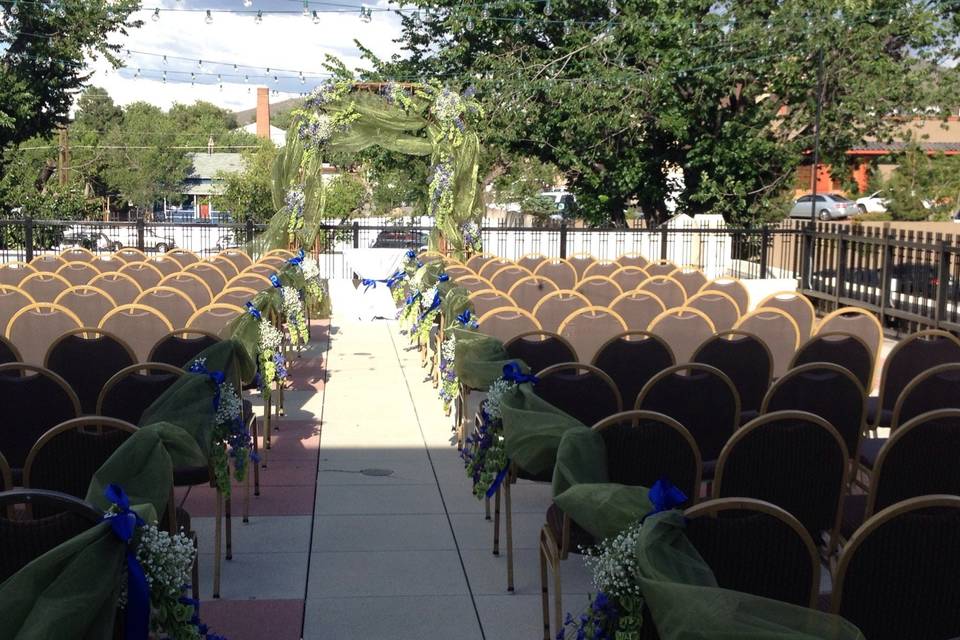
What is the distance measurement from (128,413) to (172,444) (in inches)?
61.2

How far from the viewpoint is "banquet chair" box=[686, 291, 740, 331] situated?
8086mm

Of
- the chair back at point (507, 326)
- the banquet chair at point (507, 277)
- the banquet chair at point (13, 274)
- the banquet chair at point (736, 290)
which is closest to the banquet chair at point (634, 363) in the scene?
the chair back at point (507, 326)

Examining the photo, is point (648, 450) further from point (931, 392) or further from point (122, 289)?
point (122, 289)

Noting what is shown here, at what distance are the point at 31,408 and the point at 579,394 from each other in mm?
2459

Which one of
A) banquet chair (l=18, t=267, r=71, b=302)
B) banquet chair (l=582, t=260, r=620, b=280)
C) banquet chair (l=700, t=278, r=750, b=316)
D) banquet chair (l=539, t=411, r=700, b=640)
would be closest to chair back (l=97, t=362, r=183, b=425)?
banquet chair (l=539, t=411, r=700, b=640)

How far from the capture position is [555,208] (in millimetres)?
40312

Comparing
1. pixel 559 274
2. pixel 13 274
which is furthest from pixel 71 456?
pixel 559 274

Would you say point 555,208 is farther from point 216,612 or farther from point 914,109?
point 216,612

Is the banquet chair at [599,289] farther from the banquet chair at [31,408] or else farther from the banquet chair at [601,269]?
the banquet chair at [31,408]

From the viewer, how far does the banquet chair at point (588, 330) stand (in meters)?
7.30

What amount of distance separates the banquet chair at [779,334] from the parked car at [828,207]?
36597mm

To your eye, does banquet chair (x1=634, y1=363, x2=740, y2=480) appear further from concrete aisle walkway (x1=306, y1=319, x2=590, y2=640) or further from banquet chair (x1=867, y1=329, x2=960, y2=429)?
banquet chair (x1=867, y1=329, x2=960, y2=429)

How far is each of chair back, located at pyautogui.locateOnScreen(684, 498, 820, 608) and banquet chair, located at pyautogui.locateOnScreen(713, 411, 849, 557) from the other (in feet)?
3.01

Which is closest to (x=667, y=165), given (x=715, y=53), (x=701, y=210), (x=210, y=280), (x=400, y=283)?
(x=701, y=210)
